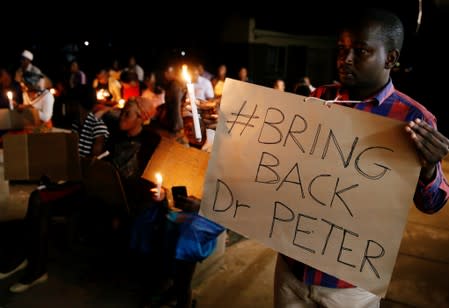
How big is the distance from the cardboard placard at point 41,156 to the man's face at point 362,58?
9.08 feet

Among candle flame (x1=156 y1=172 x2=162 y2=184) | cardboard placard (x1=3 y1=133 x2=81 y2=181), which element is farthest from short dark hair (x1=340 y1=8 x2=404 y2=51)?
cardboard placard (x1=3 y1=133 x2=81 y2=181)

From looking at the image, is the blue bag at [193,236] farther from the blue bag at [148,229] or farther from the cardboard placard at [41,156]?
the cardboard placard at [41,156]

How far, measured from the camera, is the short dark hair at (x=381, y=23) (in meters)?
1.56

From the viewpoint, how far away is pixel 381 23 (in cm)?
157

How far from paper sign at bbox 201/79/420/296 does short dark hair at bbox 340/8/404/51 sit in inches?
12.6

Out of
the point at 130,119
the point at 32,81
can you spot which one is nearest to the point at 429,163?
the point at 130,119

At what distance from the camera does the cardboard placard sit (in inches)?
149

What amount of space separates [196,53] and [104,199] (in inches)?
577

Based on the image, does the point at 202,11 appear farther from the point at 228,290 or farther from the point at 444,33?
the point at 228,290

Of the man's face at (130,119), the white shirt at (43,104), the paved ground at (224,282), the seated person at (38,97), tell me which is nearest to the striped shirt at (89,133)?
the man's face at (130,119)

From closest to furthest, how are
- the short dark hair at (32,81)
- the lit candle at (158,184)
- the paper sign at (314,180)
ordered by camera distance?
the paper sign at (314,180), the lit candle at (158,184), the short dark hair at (32,81)

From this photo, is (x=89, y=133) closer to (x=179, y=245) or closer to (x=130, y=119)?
(x=130, y=119)

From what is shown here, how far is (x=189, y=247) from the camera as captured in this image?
122 inches

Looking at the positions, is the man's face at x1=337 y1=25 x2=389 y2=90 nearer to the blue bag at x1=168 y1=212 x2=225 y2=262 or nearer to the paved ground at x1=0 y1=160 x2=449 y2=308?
the blue bag at x1=168 y1=212 x2=225 y2=262
